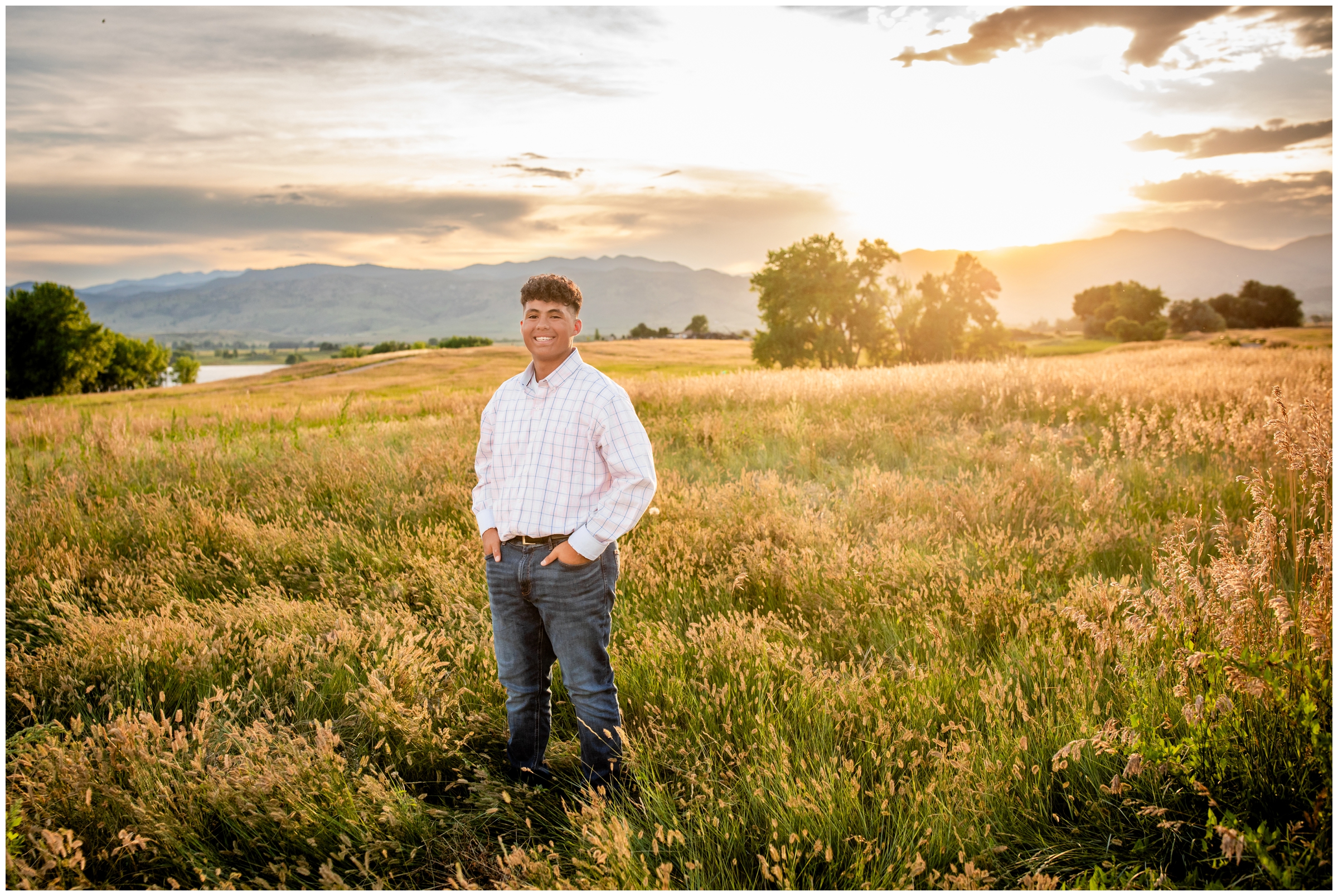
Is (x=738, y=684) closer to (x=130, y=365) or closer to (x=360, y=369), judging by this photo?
(x=360, y=369)

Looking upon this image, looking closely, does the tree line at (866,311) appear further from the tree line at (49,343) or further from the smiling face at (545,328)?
the tree line at (49,343)

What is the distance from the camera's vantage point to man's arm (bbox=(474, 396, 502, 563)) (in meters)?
2.74

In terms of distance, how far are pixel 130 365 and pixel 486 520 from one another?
101 metres

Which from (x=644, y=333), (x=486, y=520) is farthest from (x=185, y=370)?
(x=486, y=520)

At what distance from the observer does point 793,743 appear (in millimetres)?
2848

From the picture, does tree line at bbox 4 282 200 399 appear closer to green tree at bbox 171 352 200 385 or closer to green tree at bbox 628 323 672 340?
green tree at bbox 171 352 200 385

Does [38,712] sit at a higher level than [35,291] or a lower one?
lower

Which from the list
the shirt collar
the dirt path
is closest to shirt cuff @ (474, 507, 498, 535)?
the shirt collar

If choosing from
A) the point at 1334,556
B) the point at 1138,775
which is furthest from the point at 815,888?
the point at 1334,556

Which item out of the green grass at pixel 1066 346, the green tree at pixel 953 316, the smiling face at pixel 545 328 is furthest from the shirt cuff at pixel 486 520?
the green tree at pixel 953 316

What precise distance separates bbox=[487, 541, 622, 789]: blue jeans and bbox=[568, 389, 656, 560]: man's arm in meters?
0.19

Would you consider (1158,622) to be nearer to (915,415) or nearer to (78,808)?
(78,808)

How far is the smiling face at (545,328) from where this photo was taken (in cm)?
273

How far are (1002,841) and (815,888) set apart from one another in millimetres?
724
